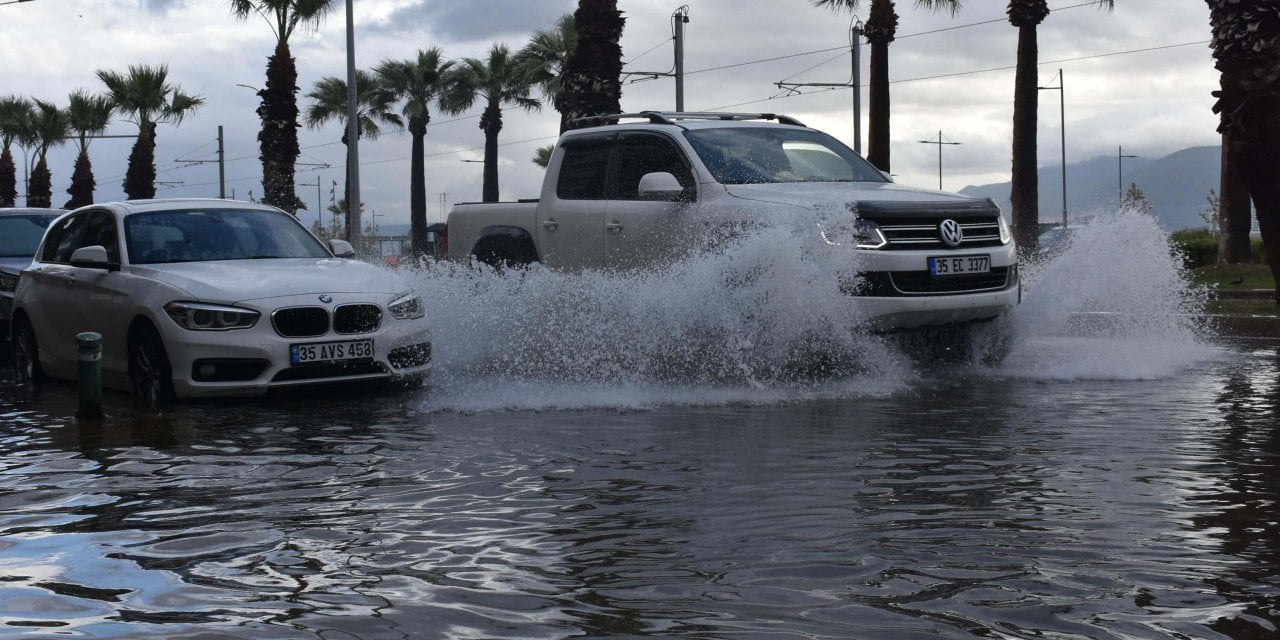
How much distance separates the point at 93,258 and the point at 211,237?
90cm

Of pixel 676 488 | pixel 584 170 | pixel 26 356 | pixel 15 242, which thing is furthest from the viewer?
pixel 15 242

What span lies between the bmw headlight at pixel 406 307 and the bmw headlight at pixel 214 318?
0.98 meters

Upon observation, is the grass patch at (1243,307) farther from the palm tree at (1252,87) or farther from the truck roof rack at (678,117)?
the truck roof rack at (678,117)

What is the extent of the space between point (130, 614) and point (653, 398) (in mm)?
5414

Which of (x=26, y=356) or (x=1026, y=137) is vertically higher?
(x=1026, y=137)

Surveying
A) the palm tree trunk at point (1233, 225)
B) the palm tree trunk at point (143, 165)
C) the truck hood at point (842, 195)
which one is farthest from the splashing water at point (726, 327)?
the palm tree trunk at point (143, 165)

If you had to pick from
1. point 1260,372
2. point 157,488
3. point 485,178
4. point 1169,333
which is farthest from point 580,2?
point 485,178

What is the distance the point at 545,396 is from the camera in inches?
378

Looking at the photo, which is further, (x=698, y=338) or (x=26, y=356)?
(x=26, y=356)

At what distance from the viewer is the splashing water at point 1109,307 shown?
11.4m

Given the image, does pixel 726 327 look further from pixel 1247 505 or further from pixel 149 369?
pixel 1247 505

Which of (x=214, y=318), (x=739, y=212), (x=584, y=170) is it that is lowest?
(x=214, y=318)

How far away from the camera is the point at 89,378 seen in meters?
9.13

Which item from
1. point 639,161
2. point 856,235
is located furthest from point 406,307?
point 856,235
